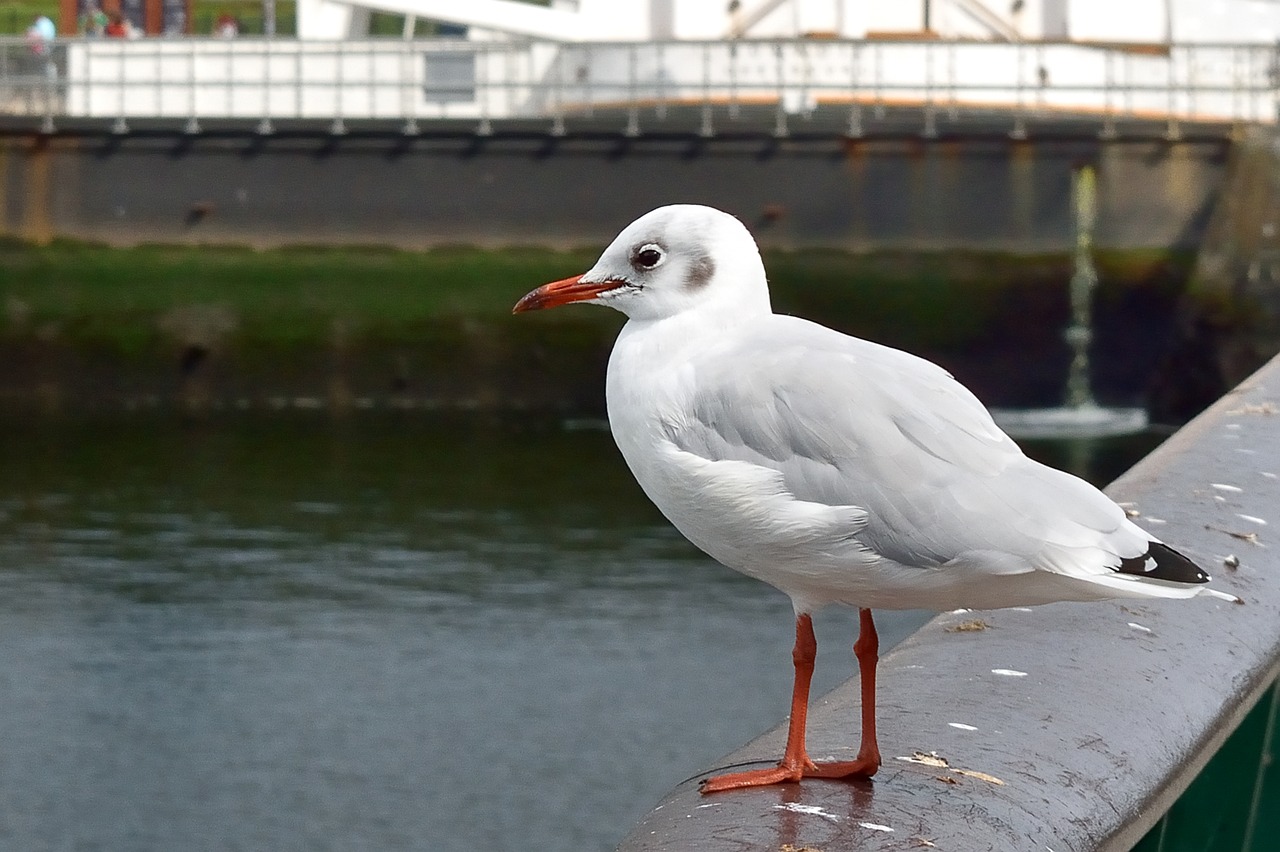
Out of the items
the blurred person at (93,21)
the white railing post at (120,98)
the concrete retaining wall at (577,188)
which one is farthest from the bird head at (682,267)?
the blurred person at (93,21)

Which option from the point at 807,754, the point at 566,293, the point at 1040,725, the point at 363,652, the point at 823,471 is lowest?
the point at 363,652

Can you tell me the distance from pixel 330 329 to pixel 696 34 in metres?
8.92

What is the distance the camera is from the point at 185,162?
78.9 feet

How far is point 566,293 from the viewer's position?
11.3 feet

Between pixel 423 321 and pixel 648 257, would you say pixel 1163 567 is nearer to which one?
pixel 648 257

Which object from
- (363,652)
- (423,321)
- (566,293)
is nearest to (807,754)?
(566,293)

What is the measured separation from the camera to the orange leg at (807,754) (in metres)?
2.78

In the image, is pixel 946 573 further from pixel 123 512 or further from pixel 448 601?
pixel 123 512

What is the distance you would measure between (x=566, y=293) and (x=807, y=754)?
3.02ft

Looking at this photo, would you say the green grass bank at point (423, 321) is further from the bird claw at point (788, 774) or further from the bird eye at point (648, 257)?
the bird claw at point (788, 774)

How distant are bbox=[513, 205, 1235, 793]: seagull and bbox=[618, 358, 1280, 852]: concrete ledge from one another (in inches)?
3.5

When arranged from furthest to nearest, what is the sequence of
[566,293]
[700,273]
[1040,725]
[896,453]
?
[566,293] < [700,273] < [896,453] < [1040,725]

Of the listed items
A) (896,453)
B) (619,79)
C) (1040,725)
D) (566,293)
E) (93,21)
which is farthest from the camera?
(93,21)

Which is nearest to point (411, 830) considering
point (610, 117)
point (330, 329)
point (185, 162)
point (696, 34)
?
point (330, 329)
